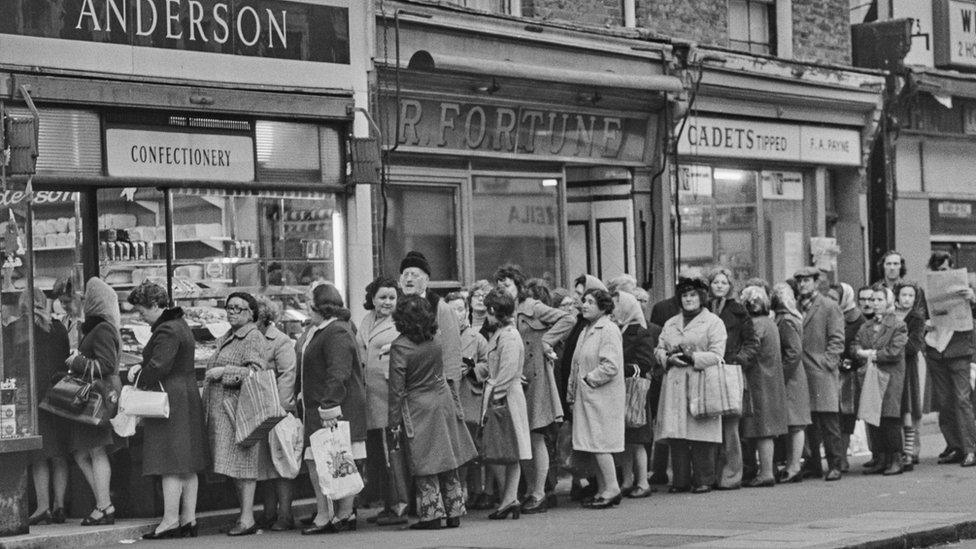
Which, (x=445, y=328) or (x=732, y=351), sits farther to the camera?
(x=732, y=351)

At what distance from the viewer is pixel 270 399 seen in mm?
12461

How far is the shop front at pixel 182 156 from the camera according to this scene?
1375 centimetres

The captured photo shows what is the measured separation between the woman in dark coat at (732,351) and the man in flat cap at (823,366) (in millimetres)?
936

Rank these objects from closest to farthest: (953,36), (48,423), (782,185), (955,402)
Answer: (48,423), (955,402), (782,185), (953,36)

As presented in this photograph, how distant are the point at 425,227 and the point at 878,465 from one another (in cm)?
496

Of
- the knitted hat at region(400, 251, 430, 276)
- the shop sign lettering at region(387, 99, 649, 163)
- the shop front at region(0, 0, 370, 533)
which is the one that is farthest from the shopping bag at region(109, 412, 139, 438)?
the shop sign lettering at region(387, 99, 649, 163)

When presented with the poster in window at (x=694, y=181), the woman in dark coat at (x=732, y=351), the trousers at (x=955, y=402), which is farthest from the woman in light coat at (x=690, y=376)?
the poster in window at (x=694, y=181)

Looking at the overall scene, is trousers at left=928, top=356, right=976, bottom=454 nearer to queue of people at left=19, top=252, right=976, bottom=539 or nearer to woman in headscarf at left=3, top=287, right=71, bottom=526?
queue of people at left=19, top=252, right=976, bottom=539

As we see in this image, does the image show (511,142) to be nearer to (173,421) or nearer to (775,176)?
(775,176)

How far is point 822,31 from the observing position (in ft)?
74.8

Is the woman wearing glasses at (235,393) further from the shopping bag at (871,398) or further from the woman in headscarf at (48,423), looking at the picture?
the shopping bag at (871,398)

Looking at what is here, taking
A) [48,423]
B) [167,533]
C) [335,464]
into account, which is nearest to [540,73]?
[335,464]

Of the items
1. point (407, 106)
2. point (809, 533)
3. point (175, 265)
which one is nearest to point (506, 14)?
point (407, 106)

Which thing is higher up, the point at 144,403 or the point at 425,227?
the point at 425,227
